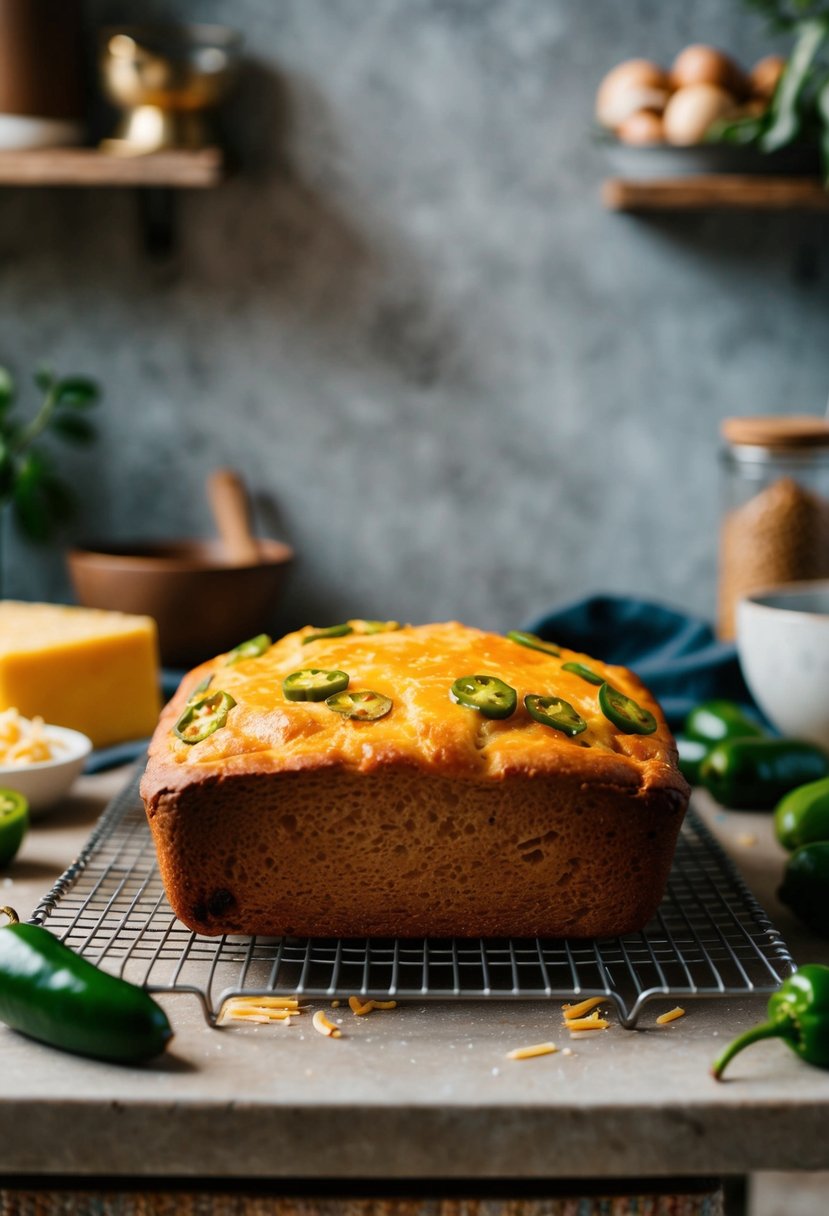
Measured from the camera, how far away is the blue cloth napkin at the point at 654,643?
2.54 m

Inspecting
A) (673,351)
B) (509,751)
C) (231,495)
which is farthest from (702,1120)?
(673,351)

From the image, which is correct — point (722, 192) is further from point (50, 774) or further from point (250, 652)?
point (50, 774)

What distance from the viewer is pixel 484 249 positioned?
3133 mm

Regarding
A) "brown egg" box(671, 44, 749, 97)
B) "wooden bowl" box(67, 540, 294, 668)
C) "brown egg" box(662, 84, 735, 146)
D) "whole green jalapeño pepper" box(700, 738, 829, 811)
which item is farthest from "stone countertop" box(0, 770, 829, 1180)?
"brown egg" box(671, 44, 749, 97)

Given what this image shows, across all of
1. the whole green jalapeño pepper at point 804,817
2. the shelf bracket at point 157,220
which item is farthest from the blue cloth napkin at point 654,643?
the shelf bracket at point 157,220

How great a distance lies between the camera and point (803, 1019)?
3.95ft

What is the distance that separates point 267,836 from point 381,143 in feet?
7.11

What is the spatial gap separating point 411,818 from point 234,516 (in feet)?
5.39

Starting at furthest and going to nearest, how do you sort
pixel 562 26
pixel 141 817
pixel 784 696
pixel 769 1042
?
1. pixel 562 26
2. pixel 784 696
3. pixel 141 817
4. pixel 769 1042

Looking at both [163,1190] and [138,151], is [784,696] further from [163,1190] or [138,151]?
[138,151]

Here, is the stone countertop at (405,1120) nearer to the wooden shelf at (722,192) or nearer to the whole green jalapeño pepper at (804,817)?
the whole green jalapeño pepper at (804,817)

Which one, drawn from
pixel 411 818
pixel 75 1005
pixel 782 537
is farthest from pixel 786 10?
pixel 75 1005

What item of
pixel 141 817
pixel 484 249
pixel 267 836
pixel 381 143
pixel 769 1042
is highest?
pixel 381 143

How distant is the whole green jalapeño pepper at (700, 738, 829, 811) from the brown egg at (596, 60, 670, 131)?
1461mm
